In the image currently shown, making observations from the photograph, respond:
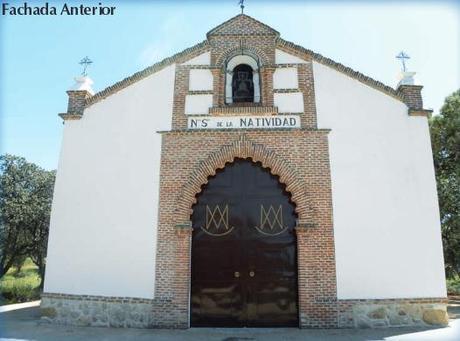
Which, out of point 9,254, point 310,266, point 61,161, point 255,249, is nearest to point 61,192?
point 61,161

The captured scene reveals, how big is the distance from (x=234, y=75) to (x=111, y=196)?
16.3 ft

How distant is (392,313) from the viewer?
30.5 ft

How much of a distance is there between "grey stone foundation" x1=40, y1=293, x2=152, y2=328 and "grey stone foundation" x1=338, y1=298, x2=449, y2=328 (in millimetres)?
4887

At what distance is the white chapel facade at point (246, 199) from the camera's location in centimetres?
949

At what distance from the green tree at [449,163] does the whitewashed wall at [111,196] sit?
10.9 meters

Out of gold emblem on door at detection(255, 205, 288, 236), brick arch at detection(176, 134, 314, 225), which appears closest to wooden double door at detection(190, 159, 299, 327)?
gold emblem on door at detection(255, 205, 288, 236)

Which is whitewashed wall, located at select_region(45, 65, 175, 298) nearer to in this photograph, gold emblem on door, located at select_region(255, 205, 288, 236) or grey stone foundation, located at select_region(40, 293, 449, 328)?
grey stone foundation, located at select_region(40, 293, 449, 328)

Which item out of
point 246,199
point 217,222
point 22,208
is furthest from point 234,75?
point 22,208

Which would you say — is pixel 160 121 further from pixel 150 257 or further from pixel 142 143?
pixel 150 257

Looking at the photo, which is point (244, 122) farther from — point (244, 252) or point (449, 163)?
point (449, 163)

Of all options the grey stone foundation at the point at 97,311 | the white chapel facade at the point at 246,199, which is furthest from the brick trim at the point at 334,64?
the grey stone foundation at the point at 97,311

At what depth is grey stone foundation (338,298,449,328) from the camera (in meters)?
9.22

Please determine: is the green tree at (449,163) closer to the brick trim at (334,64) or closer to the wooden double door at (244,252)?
the brick trim at (334,64)

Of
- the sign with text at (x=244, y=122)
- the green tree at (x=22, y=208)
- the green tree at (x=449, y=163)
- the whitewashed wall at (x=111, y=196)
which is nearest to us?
the whitewashed wall at (x=111, y=196)
